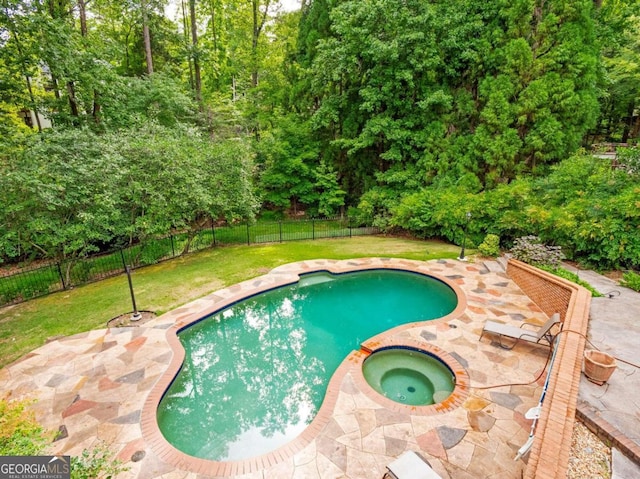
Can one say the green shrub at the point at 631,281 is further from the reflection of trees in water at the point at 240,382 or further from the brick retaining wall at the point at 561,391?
the reflection of trees in water at the point at 240,382

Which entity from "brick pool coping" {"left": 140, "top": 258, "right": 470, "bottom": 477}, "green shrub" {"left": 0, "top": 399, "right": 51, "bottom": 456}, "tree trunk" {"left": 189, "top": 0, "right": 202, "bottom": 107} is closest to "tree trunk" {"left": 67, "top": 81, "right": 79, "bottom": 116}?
"tree trunk" {"left": 189, "top": 0, "right": 202, "bottom": 107}

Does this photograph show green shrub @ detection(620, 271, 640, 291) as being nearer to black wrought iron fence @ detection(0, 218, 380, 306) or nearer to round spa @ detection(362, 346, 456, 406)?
round spa @ detection(362, 346, 456, 406)

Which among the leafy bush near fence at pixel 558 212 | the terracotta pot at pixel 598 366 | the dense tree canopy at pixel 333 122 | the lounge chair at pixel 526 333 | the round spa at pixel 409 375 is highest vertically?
the dense tree canopy at pixel 333 122

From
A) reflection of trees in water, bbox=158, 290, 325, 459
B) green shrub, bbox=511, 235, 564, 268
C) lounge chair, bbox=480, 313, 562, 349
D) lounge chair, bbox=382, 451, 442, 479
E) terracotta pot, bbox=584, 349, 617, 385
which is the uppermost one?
green shrub, bbox=511, 235, 564, 268

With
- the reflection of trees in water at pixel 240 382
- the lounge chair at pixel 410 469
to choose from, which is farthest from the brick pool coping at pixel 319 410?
the lounge chair at pixel 410 469

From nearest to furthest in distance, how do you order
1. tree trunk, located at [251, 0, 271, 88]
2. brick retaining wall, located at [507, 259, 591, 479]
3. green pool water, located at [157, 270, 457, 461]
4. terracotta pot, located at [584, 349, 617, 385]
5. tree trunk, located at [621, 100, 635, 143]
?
1. brick retaining wall, located at [507, 259, 591, 479]
2. terracotta pot, located at [584, 349, 617, 385]
3. green pool water, located at [157, 270, 457, 461]
4. tree trunk, located at [621, 100, 635, 143]
5. tree trunk, located at [251, 0, 271, 88]

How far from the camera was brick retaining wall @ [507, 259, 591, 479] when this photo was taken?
331 centimetres

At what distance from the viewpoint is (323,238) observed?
15945 millimetres

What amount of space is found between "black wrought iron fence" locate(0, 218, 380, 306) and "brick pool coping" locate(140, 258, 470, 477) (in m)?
2.55

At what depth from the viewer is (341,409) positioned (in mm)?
5195

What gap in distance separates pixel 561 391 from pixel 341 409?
310 cm

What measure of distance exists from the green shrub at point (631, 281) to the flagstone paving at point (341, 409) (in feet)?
8.33

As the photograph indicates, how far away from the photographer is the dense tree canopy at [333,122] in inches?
378

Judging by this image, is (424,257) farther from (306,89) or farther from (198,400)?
(306,89)
